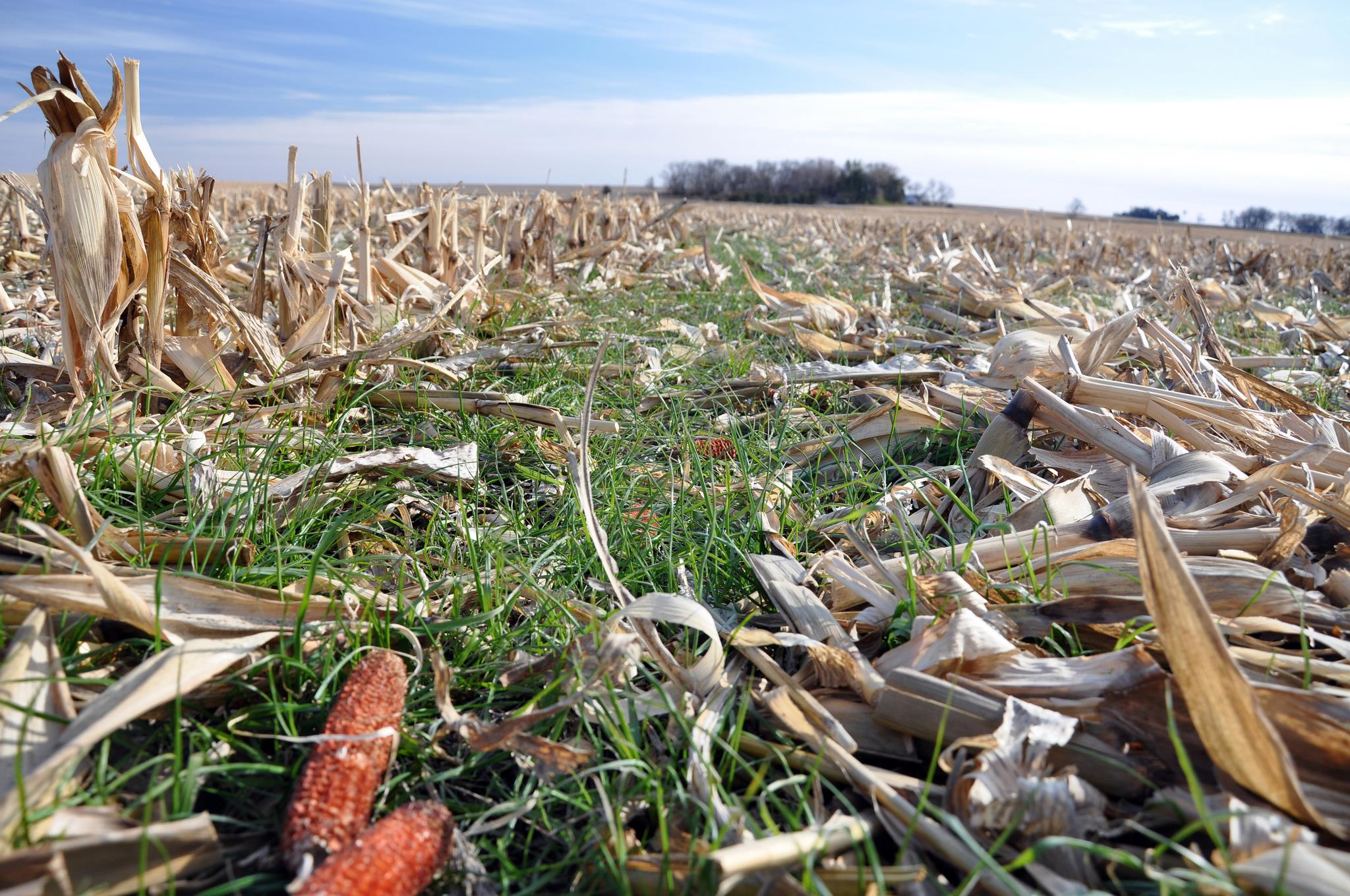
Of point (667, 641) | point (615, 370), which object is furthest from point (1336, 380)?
point (667, 641)

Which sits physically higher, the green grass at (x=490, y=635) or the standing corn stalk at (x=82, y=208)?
the standing corn stalk at (x=82, y=208)

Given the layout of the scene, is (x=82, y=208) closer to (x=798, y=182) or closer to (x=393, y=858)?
(x=393, y=858)

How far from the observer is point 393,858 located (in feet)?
3.13

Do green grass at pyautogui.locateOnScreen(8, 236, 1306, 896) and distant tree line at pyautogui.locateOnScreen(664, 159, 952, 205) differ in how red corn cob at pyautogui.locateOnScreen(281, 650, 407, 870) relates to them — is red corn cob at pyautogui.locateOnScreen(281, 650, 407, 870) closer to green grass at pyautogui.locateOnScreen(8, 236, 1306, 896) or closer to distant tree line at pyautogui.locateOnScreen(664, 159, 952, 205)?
green grass at pyautogui.locateOnScreen(8, 236, 1306, 896)

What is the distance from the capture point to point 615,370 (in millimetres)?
3332

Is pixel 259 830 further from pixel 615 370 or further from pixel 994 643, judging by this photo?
pixel 615 370

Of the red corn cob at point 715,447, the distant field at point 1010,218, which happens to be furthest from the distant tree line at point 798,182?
the red corn cob at point 715,447

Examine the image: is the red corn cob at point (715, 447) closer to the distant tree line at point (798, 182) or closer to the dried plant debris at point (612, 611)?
the dried plant debris at point (612, 611)

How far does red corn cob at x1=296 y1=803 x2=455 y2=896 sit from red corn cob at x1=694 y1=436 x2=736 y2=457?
5.10 ft

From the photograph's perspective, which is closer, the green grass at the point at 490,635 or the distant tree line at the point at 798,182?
the green grass at the point at 490,635

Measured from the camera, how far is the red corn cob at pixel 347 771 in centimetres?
100

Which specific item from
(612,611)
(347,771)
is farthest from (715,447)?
(347,771)

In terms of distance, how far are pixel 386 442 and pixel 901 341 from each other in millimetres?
2723

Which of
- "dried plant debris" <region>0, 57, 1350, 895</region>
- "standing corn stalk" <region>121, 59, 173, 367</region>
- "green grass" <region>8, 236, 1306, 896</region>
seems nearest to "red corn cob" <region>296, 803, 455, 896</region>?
"dried plant debris" <region>0, 57, 1350, 895</region>
